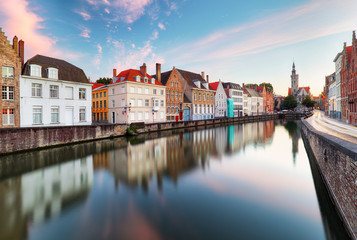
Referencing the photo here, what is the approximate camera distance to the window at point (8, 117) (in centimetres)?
1823

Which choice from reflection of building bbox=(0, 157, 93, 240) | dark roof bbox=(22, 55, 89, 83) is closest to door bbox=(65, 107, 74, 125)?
dark roof bbox=(22, 55, 89, 83)

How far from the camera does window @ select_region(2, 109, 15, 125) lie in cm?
1823

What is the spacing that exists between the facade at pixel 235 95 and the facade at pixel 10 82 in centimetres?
5527

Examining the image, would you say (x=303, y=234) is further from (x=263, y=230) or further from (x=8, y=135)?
(x=8, y=135)

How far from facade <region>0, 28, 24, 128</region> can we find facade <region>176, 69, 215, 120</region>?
3077cm

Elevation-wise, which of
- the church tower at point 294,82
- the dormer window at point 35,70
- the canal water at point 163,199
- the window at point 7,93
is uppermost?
the church tower at point 294,82

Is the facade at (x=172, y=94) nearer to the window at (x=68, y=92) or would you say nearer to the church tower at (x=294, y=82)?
the window at (x=68, y=92)

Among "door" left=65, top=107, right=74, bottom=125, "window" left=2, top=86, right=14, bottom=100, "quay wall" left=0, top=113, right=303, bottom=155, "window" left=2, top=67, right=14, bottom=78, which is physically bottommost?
"quay wall" left=0, top=113, right=303, bottom=155

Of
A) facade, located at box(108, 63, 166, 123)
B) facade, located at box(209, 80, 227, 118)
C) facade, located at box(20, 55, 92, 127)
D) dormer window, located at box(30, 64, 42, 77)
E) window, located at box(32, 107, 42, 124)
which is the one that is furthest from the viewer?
facade, located at box(209, 80, 227, 118)

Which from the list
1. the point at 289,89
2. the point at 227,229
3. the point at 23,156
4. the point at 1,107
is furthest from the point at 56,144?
the point at 289,89

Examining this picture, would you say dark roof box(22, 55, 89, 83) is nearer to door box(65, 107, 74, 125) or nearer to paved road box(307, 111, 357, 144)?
door box(65, 107, 74, 125)

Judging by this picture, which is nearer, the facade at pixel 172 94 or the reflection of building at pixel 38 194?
the reflection of building at pixel 38 194

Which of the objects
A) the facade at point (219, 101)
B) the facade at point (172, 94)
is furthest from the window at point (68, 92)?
the facade at point (219, 101)

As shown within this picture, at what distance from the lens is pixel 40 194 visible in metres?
8.86
